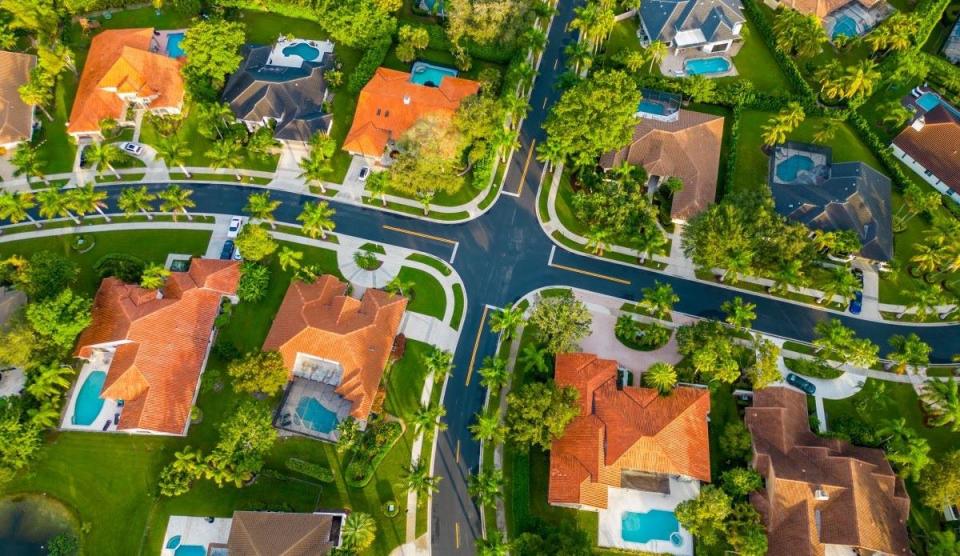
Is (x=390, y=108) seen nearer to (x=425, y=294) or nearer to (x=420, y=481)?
(x=425, y=294)

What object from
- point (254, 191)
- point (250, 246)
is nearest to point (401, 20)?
point (254, 191)

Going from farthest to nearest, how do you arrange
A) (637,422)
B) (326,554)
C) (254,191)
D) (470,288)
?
(254,191) → (470,288) → (637,422) → (326,554)

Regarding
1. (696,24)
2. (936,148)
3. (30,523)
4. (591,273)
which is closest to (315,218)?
(591,273)

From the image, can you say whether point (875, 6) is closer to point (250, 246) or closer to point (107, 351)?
point (250, 246)

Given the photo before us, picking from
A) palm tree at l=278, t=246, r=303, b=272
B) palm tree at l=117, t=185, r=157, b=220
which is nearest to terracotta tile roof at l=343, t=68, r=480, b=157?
palm tree at l=278, t=246, r=303, b=272

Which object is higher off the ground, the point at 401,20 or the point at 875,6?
the point at 875,6
